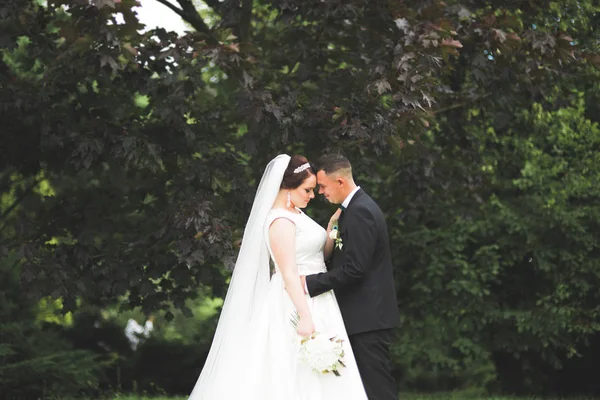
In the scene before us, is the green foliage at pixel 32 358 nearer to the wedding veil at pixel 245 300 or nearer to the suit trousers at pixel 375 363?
the wedding veil at pixel 245 300

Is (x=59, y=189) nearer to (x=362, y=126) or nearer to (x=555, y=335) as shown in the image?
(x=362, y=126)

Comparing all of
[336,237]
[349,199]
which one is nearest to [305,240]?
[336,237]

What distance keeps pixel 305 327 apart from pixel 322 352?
0.27 m

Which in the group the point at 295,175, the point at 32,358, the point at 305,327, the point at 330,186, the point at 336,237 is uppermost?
the point at 295,175

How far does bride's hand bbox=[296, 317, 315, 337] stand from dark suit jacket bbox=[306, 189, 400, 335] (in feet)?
0.67

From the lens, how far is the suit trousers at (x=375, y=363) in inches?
225

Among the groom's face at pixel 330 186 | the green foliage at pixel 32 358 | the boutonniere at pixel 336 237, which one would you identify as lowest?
the green foliage at pixel 32 358

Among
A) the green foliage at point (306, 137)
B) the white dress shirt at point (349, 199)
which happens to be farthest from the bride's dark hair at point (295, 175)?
the green foliage at point (306, 137)

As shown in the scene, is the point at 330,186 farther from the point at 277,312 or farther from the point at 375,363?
the point at 375,363

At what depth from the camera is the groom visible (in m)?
5.69

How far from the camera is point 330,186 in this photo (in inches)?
233

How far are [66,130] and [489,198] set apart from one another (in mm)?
6421

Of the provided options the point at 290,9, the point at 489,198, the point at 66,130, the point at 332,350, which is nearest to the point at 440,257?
the point at 489,198

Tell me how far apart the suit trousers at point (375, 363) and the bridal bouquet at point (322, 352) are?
0.38 meters
